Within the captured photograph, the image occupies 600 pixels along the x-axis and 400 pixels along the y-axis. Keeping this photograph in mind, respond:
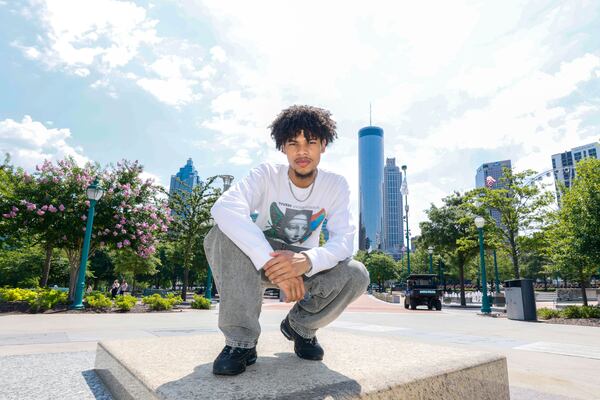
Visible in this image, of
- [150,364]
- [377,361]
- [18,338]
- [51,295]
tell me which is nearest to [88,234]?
[51,295]

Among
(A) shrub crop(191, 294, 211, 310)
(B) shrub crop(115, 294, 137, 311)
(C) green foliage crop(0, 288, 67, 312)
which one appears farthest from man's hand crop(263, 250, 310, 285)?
(A) shrub crop(191, 294, 211, 310)

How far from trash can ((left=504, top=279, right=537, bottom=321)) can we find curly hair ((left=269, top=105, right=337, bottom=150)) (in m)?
12.5

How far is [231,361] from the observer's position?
70.5 inches

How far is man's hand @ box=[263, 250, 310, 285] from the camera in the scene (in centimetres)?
181

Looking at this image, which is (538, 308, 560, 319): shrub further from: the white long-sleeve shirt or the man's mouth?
the man's mouth

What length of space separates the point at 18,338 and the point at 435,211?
27.4 m

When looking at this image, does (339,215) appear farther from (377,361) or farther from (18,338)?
(18,338)

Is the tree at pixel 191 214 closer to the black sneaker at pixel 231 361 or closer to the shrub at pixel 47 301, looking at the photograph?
the shrub at pixel 47 301

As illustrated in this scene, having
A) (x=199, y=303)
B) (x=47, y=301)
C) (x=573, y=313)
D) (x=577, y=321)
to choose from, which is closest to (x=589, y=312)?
(x=573, y=313)

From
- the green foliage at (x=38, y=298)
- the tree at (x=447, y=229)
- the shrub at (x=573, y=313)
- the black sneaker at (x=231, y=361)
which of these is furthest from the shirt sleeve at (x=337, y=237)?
the tree at (x=447, y=229)

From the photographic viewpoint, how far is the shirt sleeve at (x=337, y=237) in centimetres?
193

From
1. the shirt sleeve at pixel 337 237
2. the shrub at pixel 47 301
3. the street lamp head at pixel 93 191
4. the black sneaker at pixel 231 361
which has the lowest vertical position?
the shrub at pixel 47 301

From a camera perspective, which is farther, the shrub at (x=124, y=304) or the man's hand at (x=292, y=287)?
the shrub at (x=124, y=304)

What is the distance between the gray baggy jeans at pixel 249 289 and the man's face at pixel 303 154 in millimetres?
712
